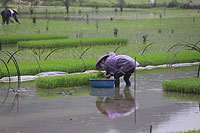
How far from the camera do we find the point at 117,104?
9062 mm

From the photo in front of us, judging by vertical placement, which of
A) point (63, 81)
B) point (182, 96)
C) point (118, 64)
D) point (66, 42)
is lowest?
point (66, 42)

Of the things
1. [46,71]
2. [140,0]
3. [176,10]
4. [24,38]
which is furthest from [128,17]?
[46,71]

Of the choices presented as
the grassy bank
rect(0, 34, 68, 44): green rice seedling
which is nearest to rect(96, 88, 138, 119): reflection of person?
the grassy bank

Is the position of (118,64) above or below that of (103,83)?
above

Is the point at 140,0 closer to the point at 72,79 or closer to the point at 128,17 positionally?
the point at 128,17

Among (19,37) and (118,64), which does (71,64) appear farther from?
(19,37)

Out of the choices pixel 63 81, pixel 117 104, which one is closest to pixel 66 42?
pixel 63 81

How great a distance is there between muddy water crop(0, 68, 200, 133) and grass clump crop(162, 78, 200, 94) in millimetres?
181

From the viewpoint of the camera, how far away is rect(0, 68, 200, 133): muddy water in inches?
292

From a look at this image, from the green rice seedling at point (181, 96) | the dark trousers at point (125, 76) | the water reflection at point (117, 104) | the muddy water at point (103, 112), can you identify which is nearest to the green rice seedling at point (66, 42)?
the muddy water at point (103, 112)

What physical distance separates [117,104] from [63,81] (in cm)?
207

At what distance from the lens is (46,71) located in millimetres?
12461

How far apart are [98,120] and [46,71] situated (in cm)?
486

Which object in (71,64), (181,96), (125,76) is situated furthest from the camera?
(71,64)
